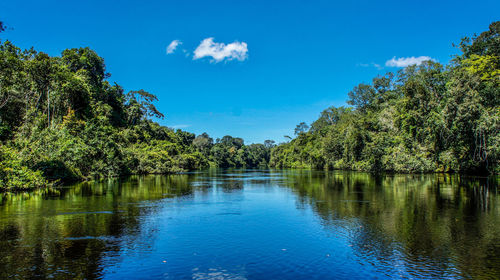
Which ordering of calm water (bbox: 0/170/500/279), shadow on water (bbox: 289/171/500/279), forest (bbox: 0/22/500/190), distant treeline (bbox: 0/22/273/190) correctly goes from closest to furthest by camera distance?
calm water (bbox: 0/170/500/279), shadow on water (bbox: 289/171/500/279), distant treeline (bbox: 0/22/273/190), forest (bbox: 0/22/500/190)

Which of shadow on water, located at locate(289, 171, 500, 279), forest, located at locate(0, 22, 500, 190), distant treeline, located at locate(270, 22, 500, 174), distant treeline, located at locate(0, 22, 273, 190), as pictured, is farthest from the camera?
distant treeline, located at locate(270, 22, 500, 174)

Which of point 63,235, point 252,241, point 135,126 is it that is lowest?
point 252,241

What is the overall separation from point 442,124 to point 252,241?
124 feet

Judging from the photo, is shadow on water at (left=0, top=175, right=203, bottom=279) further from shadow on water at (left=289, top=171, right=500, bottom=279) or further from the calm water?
shadow on water at (left=289, top=171, right=500, bottom=279)

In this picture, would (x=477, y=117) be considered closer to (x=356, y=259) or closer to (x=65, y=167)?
(x=356, y=259)

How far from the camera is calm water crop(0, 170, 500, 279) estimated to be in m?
7.41

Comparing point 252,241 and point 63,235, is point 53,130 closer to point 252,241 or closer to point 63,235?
point 63,235

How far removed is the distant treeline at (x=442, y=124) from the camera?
118ft

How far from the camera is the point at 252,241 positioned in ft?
33.3

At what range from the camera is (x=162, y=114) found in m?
84.6

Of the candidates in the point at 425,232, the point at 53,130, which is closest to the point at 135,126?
the point at 53,130

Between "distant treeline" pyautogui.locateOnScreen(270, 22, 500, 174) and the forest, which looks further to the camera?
"distant treeline" pyautogui.locateOnScreen(270, 22, 500, 174)

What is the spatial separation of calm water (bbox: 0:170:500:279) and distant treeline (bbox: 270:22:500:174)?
76.8ft

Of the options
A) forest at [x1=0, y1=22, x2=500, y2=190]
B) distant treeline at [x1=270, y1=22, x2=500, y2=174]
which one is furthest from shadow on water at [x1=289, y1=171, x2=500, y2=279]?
distant treeline at [x1=270, y1=22, x2=500, y2=174]
